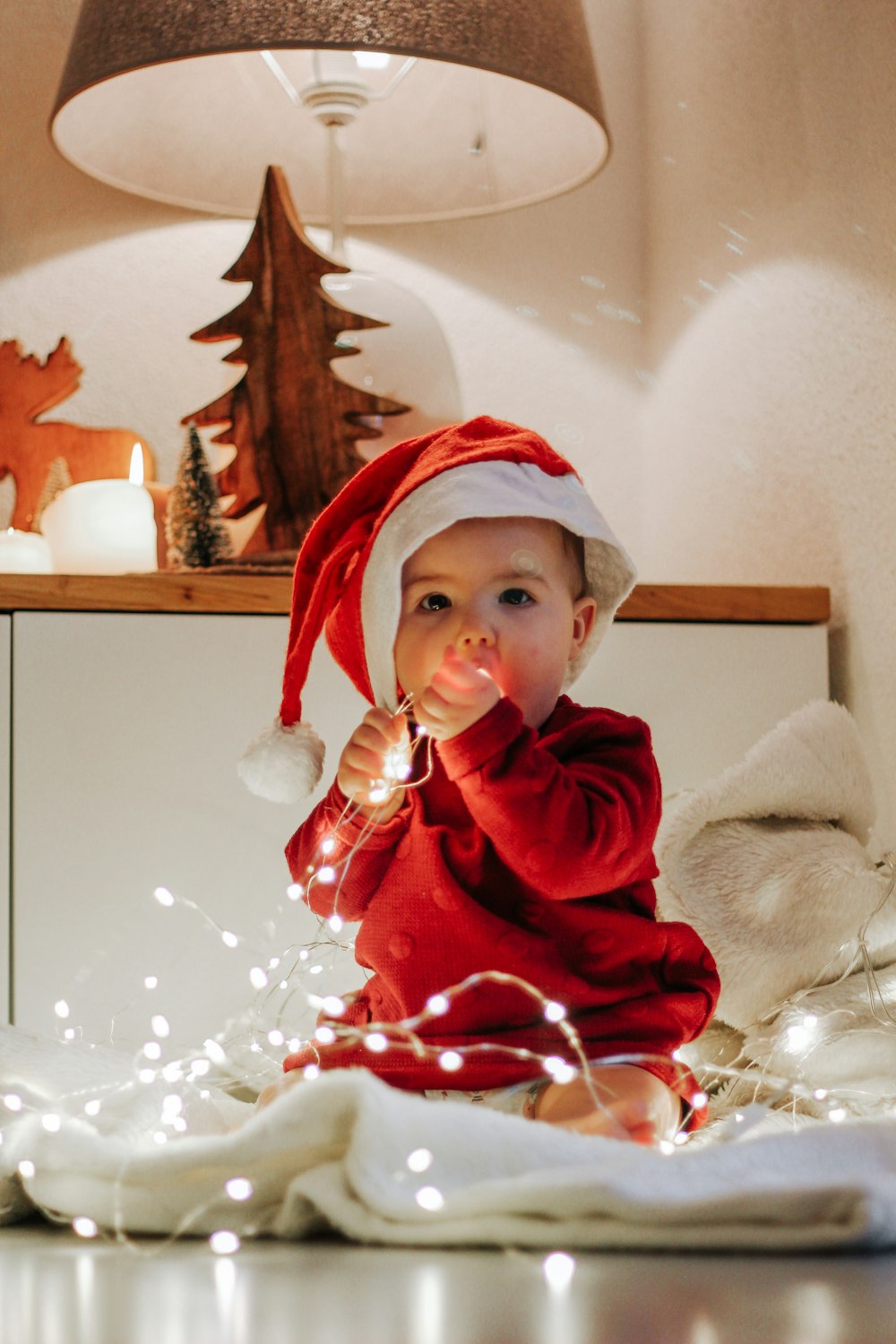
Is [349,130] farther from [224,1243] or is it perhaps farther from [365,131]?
[224,1243]

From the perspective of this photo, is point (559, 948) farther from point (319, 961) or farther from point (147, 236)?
point (147, 236)

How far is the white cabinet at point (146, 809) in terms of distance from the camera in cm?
117

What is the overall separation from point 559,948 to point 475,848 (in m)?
0.08

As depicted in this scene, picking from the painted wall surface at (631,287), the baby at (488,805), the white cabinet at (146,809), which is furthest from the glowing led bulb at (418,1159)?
the painted wall surface at (631,287)

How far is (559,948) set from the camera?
895 millimetres

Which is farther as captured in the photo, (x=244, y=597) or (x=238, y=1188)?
(x=244, y=597)

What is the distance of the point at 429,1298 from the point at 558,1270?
0.18 ft

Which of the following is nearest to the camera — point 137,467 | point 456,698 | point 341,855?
point 456,698

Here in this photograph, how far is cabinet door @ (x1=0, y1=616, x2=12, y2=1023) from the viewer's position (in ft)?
3.77

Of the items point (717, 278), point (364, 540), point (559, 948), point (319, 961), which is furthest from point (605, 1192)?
point (717, 278)

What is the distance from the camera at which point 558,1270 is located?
512 mm

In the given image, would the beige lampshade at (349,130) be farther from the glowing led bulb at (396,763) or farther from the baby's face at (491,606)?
the glowing led bulb at (396,763)

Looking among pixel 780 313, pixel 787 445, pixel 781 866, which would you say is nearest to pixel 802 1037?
pixel 781 866

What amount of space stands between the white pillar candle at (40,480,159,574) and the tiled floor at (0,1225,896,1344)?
88 cm
